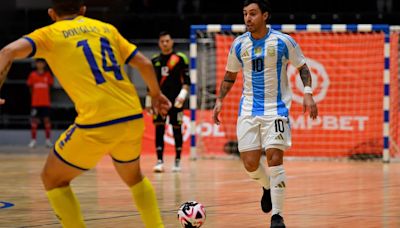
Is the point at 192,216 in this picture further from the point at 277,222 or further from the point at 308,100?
the point at 308,100

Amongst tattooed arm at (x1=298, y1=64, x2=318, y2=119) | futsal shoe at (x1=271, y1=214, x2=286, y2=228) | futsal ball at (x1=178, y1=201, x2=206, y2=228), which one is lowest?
futsal shoe at (x1=271, y1=214, x2=286, y2=228)

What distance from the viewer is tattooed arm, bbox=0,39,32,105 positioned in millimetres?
5797

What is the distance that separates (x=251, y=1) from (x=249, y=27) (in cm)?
25

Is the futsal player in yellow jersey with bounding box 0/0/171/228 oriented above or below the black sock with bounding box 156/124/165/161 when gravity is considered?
above

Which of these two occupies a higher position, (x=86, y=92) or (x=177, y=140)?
(x=86, y=92)

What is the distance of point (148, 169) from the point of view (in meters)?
15.4

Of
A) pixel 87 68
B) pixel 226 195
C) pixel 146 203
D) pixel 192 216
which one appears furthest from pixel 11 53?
pixel 226 195

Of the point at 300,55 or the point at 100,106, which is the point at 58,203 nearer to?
the point at 100,106

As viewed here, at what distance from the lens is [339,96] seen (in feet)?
58.7

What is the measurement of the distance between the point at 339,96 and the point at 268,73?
31.6 feet

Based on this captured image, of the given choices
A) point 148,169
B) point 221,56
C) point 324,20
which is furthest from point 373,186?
point 324,20

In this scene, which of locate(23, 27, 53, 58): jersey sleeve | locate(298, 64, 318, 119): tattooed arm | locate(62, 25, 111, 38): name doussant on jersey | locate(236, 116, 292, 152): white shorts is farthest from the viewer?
locate(236, 116, 292, 152): white shorts

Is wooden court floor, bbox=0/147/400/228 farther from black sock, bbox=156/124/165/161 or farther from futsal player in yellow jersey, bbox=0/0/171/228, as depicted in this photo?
futsal player in yellow jersey, bbox=0/0/171/228

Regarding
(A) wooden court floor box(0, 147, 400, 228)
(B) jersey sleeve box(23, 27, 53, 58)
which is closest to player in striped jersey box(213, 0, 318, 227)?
(A) wooden court floor box(0, 147, 400, 228)
